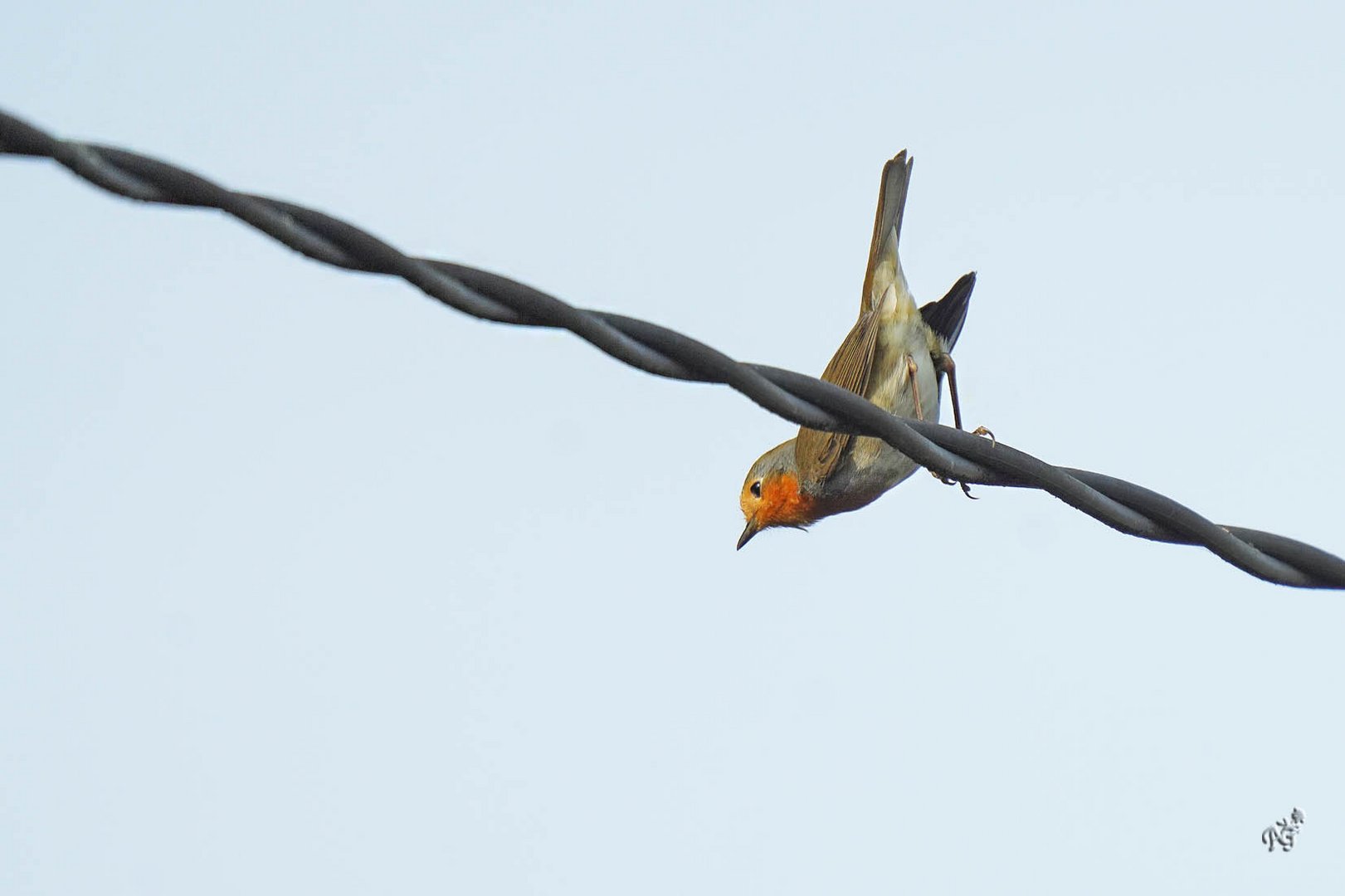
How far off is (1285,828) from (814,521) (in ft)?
9.17

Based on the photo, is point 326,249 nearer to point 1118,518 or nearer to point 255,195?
point 255,195

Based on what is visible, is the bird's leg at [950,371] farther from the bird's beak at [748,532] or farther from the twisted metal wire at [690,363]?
the twisted metal wire at [690,363]

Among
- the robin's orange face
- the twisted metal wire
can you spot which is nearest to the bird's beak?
the robin's orange face

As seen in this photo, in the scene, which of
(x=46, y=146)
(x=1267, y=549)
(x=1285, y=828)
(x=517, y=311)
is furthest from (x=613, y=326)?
(x=1285, y=828)

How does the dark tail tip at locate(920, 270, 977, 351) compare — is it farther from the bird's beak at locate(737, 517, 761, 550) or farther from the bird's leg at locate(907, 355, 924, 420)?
the bird's beak at locate(737, 517, 761, 550)

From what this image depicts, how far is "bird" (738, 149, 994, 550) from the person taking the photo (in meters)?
7.17

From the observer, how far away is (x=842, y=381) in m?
7.26

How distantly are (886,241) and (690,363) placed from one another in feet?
16.5

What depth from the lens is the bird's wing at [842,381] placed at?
7.12 m

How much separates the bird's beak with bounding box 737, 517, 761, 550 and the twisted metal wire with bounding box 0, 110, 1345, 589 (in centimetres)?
473

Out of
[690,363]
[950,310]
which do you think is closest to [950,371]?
[950,310]

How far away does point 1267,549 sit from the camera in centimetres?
323

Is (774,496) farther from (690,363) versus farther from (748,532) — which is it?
(690,363)

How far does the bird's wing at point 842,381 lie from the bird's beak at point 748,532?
0.61 metres
